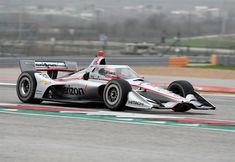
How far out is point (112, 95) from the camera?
1553 cm

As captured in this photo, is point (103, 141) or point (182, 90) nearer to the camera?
point (103, 141)

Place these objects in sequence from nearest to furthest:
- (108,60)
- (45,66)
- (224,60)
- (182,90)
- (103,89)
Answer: (103,89), (182,90), (45,66), (108,60), (224,60)

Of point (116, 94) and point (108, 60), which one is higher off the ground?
point (116, 94)

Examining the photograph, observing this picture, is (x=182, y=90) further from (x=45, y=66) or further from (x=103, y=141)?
(x=103, y=141)

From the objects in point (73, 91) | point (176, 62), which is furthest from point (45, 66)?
point (176, 62)

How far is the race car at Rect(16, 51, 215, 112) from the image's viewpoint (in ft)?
50.1

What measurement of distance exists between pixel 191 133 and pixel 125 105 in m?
3.21

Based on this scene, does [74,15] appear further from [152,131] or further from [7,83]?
[152,131]

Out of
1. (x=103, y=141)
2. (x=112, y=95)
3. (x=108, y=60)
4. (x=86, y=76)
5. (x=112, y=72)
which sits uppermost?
(x=112, y=72)

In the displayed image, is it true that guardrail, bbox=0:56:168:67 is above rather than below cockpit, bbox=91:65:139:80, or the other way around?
below

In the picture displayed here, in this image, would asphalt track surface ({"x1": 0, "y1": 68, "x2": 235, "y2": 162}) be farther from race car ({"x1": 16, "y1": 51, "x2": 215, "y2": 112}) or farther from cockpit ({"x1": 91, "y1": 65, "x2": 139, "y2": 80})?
cockpit ({"x1": 91, "y1": 65, "x2": 139, "y2": 80})

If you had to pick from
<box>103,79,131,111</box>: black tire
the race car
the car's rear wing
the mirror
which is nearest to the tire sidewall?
the race car

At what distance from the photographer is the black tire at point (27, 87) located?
1694 centimetres

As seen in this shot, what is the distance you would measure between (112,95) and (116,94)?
0.15 meters
